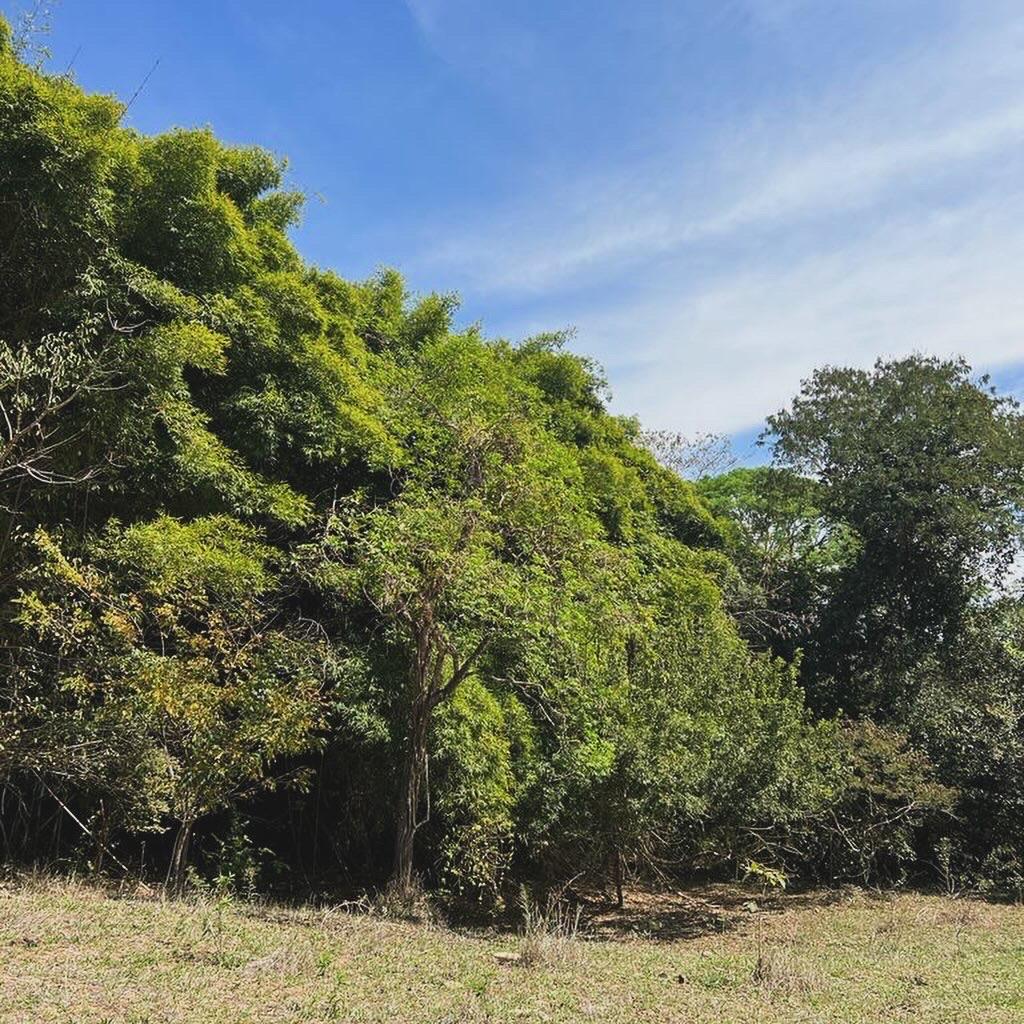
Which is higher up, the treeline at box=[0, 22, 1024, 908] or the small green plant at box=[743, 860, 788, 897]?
Result: the treeline at box=[0, 22, 1024, 908]

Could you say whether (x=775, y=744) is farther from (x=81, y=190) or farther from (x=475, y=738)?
(x=81, y=190)

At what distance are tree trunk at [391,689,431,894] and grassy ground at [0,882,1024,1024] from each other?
874 millimetres

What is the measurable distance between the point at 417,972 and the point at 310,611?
205 inches

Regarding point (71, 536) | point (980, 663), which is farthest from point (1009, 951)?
point (71, 536)

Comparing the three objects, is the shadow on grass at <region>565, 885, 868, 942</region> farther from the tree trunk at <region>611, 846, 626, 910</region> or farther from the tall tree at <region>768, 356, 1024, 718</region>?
the tall tree at <region>768, 356, 1024, 718</region>

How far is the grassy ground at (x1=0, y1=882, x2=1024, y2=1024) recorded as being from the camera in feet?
15.5

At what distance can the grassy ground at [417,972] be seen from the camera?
4.73 metres

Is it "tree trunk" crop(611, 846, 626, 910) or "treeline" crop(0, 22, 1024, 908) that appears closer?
"treeline" crop(0, 22, 1024, 908)

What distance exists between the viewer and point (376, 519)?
8781 millimetres

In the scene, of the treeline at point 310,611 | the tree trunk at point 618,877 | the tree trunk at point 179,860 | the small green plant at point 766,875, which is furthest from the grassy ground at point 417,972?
the tree trunk at point 618,877

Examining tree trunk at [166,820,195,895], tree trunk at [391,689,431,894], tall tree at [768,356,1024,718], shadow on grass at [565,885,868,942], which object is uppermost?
tall tree at [768,356,1024,718]

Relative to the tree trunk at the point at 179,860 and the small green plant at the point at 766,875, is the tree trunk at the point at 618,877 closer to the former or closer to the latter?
the small green plant at the point at 766,875

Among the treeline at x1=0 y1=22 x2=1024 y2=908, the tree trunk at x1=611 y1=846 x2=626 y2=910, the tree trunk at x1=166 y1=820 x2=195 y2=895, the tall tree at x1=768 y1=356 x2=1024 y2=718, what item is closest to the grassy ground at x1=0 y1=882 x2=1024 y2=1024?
the tree trunk at x1=166 y1=820 x2=195 y2=895

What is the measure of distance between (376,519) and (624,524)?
7065mm
